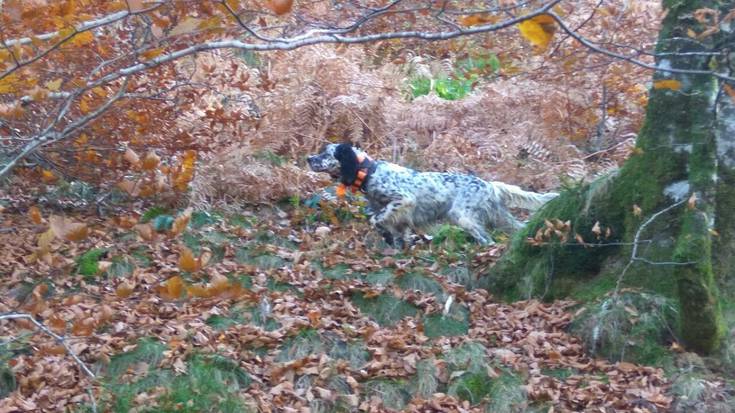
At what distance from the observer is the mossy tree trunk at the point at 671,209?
6219 mm

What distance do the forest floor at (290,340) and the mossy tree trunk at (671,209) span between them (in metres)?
0.37

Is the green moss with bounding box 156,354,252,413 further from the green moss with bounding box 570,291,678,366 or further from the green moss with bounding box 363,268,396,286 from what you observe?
the green moss with bounding box 570,291,678,366

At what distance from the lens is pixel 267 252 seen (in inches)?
364

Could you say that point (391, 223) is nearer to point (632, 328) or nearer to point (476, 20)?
point (632, 328)

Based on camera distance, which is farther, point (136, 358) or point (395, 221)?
point (395, 221)

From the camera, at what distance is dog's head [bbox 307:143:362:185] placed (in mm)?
10203

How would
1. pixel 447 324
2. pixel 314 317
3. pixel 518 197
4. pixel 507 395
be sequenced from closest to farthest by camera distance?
pixel 507 395 → pixel 314 317 → pixel 447 324 → pixel 518 197

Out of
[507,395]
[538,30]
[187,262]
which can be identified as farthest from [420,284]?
[538,30]

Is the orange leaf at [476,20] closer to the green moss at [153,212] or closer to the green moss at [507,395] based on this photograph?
the green moss at [507,395]

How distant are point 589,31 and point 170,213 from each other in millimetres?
4905

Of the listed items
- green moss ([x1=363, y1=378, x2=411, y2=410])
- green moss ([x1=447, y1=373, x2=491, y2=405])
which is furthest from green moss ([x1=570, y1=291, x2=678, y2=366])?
green moss ([x1=363, y1=378, x2=411, y2=410])

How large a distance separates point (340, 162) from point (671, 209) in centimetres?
395

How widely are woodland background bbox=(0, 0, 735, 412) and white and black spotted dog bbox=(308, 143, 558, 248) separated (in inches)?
9.8

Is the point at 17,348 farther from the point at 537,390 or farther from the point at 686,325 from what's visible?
the point at 686,325
